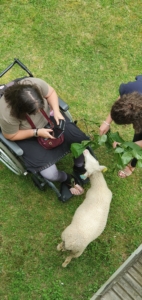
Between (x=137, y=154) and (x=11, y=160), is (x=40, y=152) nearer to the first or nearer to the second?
(x=11, y=160)

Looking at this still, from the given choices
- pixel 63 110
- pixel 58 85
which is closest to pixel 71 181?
pixel 63 110

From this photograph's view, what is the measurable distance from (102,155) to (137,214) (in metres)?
0.77

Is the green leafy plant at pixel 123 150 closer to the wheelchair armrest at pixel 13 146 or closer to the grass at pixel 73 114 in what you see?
the wheelchair armrest at pixel 13 146

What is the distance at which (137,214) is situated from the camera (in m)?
3.54

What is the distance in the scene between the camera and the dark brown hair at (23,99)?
7.97ft

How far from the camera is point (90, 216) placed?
9.12ft

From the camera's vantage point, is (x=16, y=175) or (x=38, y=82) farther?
(x=16, y=175)

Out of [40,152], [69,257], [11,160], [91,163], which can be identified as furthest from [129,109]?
[69,257]

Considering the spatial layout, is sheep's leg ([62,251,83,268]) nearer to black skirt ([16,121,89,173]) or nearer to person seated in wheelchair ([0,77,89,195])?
person seated in wheelchair ([0,77,89,195])

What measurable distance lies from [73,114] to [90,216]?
1.55 m

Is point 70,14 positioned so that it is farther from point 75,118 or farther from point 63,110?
point 63,110

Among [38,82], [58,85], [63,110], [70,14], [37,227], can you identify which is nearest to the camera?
[38,82]

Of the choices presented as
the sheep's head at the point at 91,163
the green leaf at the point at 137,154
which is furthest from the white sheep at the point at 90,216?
the green leaf at the point at 137,154

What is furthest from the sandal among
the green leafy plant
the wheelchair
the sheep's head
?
the green leafy plant
